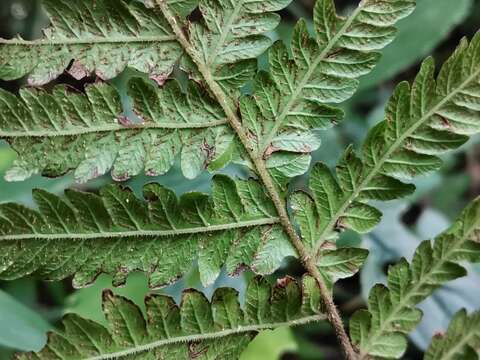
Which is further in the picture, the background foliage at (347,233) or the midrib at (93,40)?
the background foliage at (347,233)

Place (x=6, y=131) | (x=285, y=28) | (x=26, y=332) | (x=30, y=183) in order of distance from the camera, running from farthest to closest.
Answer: (x=285, y=28) < (x=30, y=183) < (x=26, y=332) < (x=6, y=131)

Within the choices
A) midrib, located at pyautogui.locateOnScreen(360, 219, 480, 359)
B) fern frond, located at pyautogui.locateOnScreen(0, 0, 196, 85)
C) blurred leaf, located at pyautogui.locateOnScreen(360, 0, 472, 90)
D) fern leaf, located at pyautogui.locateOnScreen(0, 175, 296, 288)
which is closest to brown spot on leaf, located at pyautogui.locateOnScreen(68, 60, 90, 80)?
fern frond, located at pyautogui.locateOnScreen(0, 0, 196, 85)

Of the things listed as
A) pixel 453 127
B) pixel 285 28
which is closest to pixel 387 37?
pixel 453 127

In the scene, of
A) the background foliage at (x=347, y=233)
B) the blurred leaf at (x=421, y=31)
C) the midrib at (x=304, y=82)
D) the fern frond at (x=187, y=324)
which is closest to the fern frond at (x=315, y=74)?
the midrib at (x=304, y=82)

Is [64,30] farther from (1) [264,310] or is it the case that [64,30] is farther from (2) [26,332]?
(2) [26,332]

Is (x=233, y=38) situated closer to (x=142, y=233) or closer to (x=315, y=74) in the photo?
(x=315, y=74)

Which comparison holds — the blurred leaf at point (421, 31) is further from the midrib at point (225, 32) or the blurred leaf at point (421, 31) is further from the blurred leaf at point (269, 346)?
the midrib at point (225, 32)
